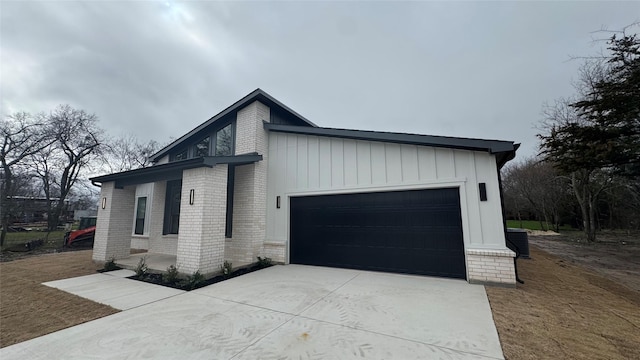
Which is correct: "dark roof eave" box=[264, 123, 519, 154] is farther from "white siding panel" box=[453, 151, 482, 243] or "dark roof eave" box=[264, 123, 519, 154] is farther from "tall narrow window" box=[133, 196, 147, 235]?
"tall narrow window" box=[133, 196, 147, 235]

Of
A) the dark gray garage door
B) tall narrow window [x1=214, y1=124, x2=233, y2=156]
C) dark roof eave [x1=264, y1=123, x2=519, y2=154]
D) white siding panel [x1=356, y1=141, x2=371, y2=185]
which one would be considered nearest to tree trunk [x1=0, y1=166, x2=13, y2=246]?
tall narrow window [x1=214, y1=124, x2=233, y2=156]

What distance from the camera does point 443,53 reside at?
11.5 meters

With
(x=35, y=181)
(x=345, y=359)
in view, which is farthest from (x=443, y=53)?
(x=35, y=181)

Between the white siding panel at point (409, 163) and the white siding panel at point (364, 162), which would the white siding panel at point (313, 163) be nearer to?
the white siding panel at point (364, 162)

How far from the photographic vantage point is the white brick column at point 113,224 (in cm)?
769

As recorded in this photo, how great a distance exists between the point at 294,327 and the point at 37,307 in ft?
15.7

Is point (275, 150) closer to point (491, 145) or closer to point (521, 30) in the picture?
point (491, 145)

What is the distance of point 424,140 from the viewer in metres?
5.55

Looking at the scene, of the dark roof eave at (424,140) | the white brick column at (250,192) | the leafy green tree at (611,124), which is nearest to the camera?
the dark roof eave at (424,140)

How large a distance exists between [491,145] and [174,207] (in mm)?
10664

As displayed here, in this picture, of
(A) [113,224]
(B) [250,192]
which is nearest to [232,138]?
(B) [250,192]

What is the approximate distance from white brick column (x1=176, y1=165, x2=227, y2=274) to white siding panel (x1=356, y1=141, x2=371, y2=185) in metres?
3.82

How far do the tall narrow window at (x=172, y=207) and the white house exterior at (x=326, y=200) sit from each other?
3.5 inches

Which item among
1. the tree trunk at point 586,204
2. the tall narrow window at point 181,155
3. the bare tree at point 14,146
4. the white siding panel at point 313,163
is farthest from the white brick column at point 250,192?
the tree trunk at point 586,204
